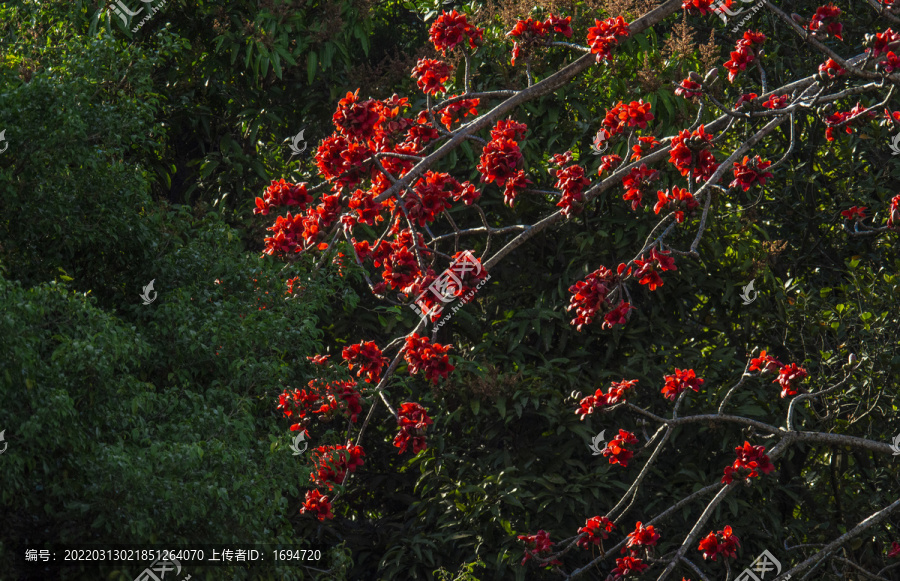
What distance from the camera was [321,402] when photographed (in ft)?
10.7

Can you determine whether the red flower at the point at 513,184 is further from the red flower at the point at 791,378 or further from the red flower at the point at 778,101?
the red flower at the point at 791,378

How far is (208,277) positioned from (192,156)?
2.54 m

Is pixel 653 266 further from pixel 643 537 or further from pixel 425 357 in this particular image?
pixel 643 537

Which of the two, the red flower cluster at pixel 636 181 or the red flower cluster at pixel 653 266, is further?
the red flower cluster at pixel 636 181

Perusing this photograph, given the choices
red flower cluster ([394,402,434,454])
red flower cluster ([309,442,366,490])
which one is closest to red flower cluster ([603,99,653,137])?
red flower cluster ([394,402,434,454])

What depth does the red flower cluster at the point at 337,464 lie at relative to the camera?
303cm

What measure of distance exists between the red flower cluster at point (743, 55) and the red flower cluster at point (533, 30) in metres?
0.55

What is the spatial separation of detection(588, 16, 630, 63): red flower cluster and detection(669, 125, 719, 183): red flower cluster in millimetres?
356

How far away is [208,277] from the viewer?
3.67 metres

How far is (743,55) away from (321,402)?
1830 mm

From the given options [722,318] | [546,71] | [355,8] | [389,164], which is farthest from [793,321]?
[355,8]

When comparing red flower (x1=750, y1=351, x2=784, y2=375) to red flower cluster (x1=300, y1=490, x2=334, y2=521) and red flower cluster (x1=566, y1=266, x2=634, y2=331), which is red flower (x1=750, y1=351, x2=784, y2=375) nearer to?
red flower cluster (x1=566, y1=266, x2=634, y2=331)

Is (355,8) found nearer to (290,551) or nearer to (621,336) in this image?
(621,336)

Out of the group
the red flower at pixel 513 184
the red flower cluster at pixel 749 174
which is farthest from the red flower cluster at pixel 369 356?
the red flower cluster at pixel 749 174
